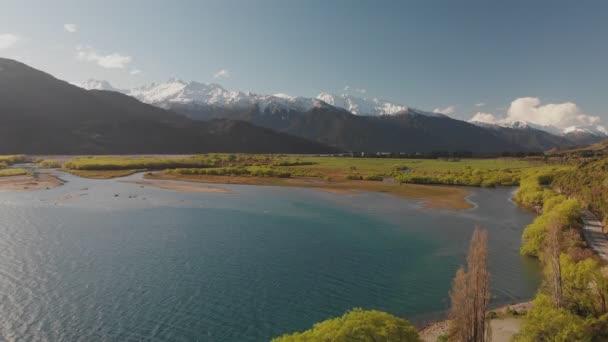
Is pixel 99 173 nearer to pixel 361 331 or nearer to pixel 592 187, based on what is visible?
pixel 361 331

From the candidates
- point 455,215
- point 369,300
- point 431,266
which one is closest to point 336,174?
point 455,215

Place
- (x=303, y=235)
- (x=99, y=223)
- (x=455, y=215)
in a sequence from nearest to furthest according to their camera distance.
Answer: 1. (x=303, y=235)
2. (x=99, y=223)
3. (x=455, y=215)

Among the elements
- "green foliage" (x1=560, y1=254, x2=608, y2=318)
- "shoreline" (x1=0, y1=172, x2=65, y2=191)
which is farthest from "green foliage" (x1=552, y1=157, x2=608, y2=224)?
"shoreline" (x1=0, y1=172, x2=65, y2=191)

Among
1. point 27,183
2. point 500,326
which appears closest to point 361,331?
point 500,326

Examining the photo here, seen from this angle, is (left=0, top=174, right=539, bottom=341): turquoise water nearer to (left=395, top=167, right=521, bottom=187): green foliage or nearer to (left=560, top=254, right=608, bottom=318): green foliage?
(left=560, top=254, right=608, bottom=318): green foliage

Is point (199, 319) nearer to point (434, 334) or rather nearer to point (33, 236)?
point (434, 334)

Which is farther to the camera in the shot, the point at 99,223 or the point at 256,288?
the point at 99,223

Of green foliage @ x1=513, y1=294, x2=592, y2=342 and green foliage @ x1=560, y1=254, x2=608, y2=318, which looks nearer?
green foliage @ x1=513, y1=294, x2=592, y2=342
